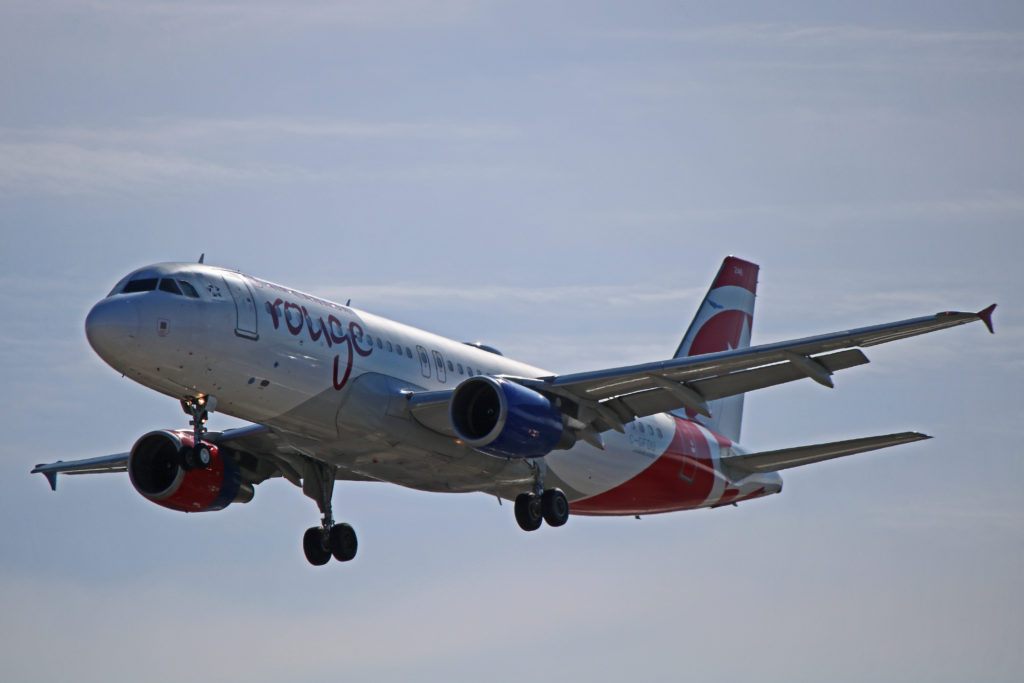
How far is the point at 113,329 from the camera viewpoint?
31.2m

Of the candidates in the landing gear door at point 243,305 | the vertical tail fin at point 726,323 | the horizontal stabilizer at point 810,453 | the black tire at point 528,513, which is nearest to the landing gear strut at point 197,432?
the landing gear door at point 243,305

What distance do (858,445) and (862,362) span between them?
17.0ft

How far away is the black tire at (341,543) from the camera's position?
40.1 meters

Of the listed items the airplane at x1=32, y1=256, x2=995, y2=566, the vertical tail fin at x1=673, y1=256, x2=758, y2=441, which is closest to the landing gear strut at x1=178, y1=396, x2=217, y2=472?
the airplane at x1=32, y1=256, x2=995, y2=566

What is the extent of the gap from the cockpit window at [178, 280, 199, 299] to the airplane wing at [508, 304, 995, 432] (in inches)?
318

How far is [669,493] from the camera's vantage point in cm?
4275

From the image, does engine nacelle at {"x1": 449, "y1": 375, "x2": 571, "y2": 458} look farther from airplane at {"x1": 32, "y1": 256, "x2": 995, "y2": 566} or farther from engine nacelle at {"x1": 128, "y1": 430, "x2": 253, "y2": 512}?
engine nacelle at {"x1": 128, "y1": 430, "x2": 253, "y2": 512}

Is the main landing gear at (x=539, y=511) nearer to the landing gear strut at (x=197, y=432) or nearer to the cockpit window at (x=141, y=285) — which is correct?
the landing gear strut at (x=197, y=432)

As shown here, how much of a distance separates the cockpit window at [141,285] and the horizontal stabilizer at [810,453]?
1756cm

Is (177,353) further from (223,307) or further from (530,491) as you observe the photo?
(530,491)

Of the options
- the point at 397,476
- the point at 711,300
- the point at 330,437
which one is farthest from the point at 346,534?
the point at 711,300

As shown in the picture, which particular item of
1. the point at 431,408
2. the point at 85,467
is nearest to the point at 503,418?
the point at 431,408

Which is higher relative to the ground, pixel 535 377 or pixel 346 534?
pixel 535 377

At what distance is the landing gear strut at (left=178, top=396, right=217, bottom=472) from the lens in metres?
32.8
